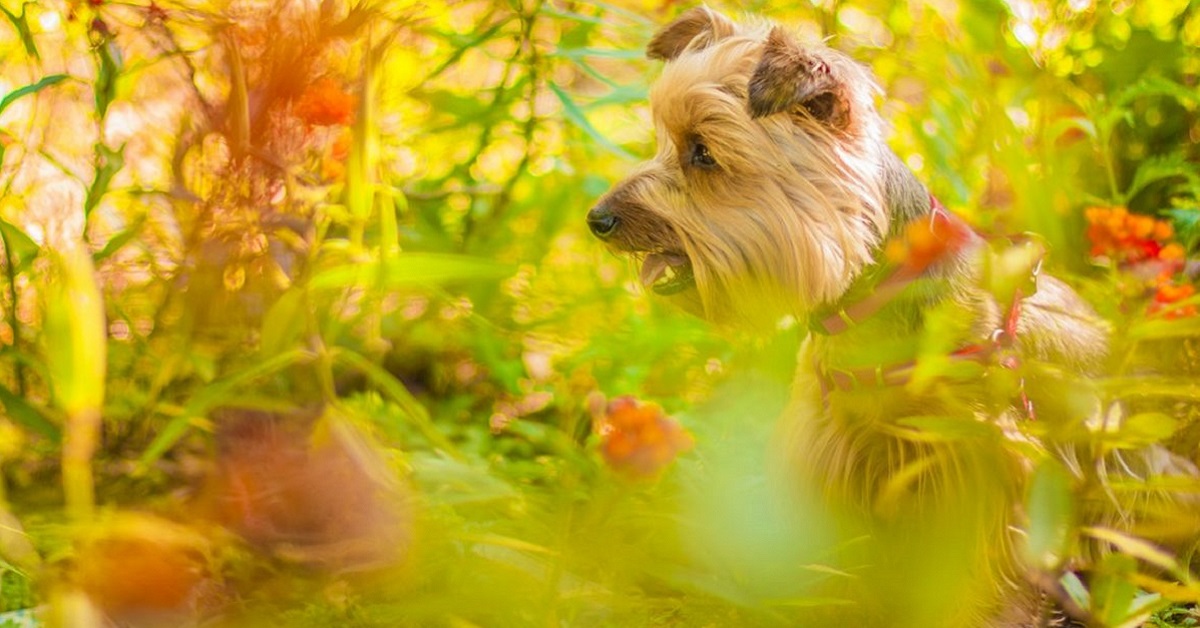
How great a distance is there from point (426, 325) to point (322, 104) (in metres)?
1.46

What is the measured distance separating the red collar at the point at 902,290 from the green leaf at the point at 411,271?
0.71 m

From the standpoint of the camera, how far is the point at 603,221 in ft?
7.04

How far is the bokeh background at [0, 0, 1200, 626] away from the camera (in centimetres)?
160

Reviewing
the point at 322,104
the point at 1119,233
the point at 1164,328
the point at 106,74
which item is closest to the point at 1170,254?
the point at 1119,233

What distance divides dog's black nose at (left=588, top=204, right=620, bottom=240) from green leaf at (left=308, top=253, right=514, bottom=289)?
447 mm

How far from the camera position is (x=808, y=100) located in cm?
206

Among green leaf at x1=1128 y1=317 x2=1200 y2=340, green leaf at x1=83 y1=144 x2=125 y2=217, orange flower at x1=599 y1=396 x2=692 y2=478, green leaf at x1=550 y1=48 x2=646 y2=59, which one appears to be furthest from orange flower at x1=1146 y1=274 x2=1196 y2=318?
green leaf at x1=83 y1=144 x2=125 y2=217

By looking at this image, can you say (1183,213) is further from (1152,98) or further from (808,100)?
(808,100)

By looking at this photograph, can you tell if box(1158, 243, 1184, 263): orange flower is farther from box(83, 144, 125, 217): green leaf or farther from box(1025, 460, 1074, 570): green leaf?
box(83, 144, 125, 217): green leaf

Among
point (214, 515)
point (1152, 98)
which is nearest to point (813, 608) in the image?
point (214, 515)

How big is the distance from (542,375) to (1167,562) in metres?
2.07

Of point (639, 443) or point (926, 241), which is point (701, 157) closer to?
point (926, 241)

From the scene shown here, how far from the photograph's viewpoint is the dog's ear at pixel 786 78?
74.7 inches

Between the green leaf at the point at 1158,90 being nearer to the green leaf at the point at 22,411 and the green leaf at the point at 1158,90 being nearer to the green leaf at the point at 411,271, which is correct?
the green leaf at the point at 411,271
